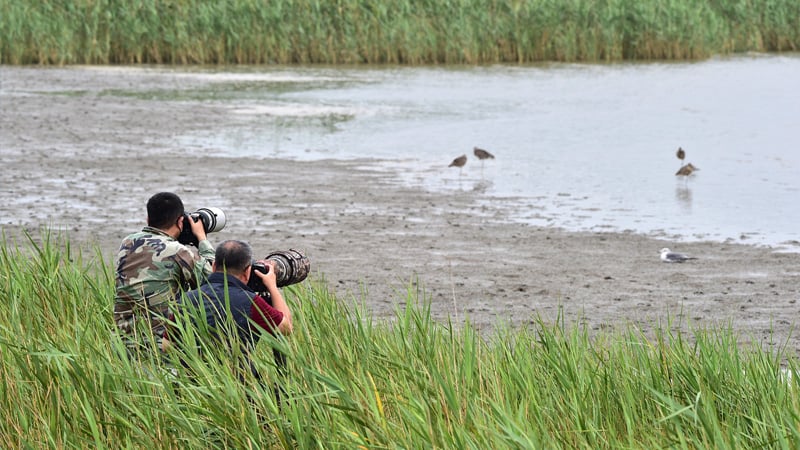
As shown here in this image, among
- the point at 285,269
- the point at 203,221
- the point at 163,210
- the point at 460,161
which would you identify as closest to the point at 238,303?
the point at 285,269

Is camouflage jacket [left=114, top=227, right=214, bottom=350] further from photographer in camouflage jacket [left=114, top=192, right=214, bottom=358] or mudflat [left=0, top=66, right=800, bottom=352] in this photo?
mudflat [left=0, top=66, right=800, bottom=352]

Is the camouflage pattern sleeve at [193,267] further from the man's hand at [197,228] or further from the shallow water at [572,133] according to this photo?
the shallow water at [572,133]

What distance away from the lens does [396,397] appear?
4824 mm

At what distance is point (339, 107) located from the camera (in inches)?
926

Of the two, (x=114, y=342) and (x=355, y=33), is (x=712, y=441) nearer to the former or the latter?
(x=114, y=342)

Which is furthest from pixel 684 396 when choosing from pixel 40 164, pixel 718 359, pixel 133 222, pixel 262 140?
pixel 262 140

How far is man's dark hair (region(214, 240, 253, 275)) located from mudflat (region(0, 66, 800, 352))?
988mm

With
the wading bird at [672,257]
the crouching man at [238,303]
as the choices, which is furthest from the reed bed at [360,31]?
the crouching man at [238,303]

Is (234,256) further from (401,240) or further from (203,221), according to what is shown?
(401,240)

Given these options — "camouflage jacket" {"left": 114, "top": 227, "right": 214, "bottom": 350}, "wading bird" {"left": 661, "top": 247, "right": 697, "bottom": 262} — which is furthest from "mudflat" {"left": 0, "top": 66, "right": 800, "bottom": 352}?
"camouflage jacket" {"left": 114, "top": 227, "right": 214, "bottom": 350}

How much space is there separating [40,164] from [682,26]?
2032cm

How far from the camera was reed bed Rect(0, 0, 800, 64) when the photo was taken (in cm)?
3105

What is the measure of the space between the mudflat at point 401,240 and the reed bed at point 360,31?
12.4m

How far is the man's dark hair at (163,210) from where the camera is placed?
5.83m
